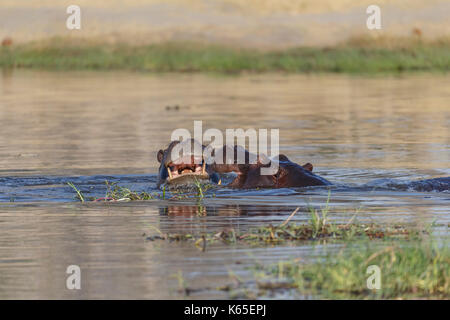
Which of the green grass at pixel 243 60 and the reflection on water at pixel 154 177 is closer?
the reflection on water at pixel 154 177

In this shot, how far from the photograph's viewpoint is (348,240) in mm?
8438

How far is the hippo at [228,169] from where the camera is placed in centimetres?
1175

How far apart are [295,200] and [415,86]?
2836 cm

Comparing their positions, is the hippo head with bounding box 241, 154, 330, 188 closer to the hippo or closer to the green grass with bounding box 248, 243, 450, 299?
the hippo

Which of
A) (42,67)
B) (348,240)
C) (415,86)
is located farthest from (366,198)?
(42,67)

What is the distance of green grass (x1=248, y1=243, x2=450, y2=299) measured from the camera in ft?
22.3

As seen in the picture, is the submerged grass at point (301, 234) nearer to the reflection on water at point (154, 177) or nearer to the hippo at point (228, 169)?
the reflection on water at point (154, 177)

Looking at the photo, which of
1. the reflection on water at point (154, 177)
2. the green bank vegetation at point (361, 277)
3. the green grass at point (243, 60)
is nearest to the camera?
the green bank vegetation at point (361, 277)

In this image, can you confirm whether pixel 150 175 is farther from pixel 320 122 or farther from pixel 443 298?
pixel 320 122

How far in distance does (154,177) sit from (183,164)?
1777mm

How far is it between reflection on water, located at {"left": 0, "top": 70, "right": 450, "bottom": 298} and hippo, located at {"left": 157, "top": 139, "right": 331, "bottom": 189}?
0.23 metres

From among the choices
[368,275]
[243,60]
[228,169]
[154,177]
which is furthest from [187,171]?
[243,60]

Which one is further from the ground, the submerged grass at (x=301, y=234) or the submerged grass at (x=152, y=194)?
the submerged grass at (x=152, y=194)

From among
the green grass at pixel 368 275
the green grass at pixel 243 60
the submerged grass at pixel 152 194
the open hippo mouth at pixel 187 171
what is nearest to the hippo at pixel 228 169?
the open hippo mouth at pixel 187 171
